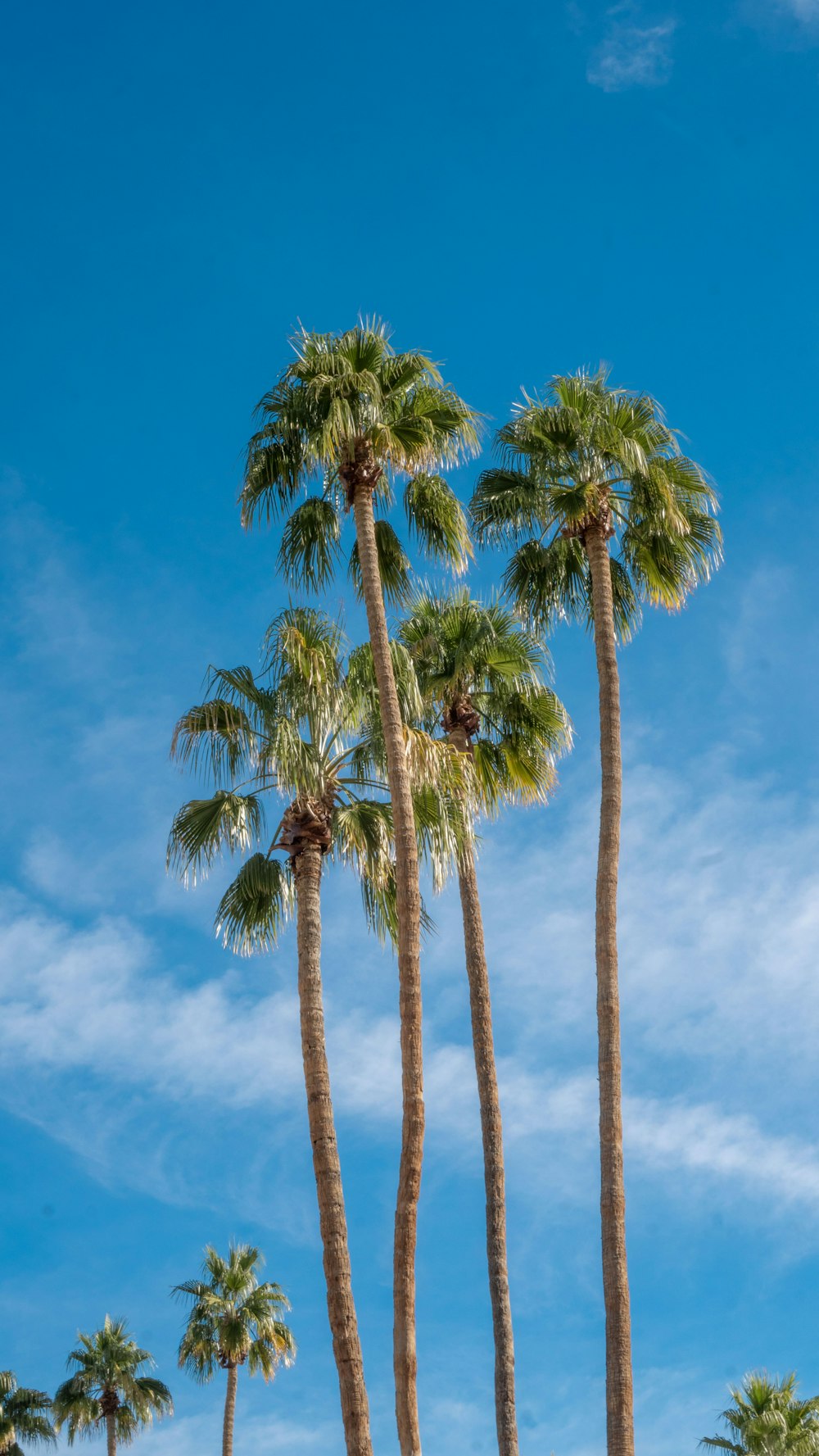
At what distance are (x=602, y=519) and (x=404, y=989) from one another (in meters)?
7.57

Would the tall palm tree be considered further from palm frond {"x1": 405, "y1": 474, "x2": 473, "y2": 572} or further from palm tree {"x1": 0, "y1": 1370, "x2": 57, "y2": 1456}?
palm tree {"x1": 0, "y1": 1370, "x2": 57, "y2": 1456}

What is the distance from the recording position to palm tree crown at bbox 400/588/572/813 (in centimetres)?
2409

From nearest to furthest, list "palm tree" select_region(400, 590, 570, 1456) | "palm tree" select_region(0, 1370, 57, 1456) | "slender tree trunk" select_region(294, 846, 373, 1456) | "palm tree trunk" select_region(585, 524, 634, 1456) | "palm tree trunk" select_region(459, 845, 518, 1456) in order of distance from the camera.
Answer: "slender tree trunk" select_region(294, 846, 373, 1456) < "palm tree trunk" select_region(585, 524, 634, 1456) < "palm tree trunk" select_region(459, 845, 518, 1456) < "palm tree" select_region(400, 590, 570, 1456) < "palm tree" select_region(0, 1370, 57, 1456)

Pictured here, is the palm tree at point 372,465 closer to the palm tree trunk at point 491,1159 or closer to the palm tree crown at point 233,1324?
the palm tree trunk at point 491,1159

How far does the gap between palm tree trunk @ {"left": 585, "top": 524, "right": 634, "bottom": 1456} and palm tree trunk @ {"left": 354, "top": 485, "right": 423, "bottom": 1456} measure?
2266 mm

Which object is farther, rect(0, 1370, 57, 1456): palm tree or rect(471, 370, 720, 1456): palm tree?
rect(0, 1370, 57, 1456): palm tree

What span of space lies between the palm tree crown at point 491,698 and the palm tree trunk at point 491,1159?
1.93 metres

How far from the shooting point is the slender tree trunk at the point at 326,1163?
15.3 m

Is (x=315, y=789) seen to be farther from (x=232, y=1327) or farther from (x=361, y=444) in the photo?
(x=232, y=1327)

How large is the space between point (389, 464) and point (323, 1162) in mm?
8667

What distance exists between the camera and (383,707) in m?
18.6

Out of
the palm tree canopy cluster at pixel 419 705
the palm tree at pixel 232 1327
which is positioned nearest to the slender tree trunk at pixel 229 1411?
the palm tree at pixel 232 1327


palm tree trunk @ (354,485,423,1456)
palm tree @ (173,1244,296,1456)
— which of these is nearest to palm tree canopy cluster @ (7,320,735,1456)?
palm tree trunk @ (354,485,423,1456)

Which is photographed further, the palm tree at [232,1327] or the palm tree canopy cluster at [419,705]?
the palm tree at [232,1327]
